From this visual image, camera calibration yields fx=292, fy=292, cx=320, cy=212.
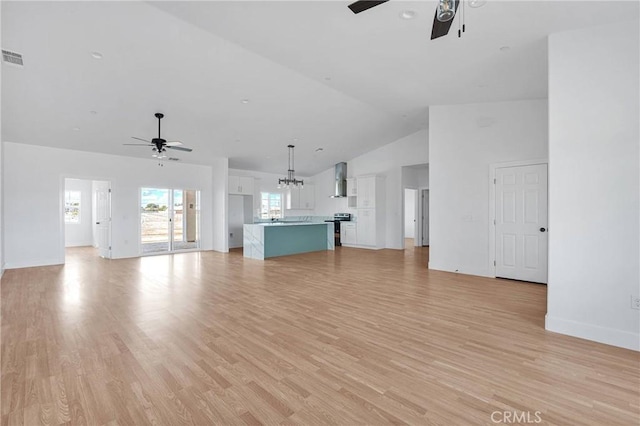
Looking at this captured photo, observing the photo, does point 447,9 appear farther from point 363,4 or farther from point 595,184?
point 595,184

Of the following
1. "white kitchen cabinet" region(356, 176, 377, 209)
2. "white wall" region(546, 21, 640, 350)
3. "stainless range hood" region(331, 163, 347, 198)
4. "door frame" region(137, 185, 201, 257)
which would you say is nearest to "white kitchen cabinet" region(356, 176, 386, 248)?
"white kitchen cabinet" region(356, 176, 377, 209)

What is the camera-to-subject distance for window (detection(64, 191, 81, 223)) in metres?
10.4

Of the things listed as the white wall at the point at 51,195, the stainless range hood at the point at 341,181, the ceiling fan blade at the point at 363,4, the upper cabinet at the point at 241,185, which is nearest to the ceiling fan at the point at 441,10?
the ceiling fan blade at the point at 363,4

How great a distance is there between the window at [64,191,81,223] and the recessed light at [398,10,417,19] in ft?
40.1

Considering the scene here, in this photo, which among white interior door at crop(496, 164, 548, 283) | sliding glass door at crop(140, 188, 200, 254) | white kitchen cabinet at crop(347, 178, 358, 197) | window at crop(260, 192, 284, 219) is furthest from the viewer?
window at crop(260, 192, 284, 219)

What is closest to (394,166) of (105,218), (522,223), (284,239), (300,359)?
(284,239)

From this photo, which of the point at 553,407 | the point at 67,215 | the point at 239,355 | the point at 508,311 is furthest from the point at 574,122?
the point at 67,215

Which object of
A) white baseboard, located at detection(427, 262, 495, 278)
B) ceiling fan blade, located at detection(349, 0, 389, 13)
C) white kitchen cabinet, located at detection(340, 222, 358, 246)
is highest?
ceiling fan blade, located at detection(349, 0, 389, 13)

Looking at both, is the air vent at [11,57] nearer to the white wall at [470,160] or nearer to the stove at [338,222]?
the white wall at [470,160]

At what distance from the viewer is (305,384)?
2.12m

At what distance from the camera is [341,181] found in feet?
35.7

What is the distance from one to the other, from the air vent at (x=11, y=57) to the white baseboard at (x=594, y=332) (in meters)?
7.16

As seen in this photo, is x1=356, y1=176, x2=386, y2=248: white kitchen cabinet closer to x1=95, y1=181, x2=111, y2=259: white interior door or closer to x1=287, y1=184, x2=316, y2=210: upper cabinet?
x1=287, y1=184, x2=316, y2=210: upper cabinet

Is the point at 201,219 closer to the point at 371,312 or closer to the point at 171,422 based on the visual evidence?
the point at 371,312
